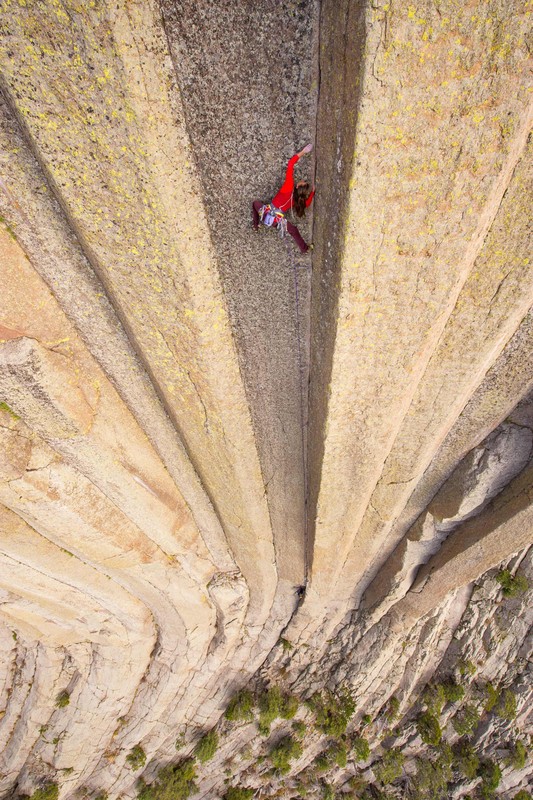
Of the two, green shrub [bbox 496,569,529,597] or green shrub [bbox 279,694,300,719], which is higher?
green shrub [bbox 496,569,529,597]

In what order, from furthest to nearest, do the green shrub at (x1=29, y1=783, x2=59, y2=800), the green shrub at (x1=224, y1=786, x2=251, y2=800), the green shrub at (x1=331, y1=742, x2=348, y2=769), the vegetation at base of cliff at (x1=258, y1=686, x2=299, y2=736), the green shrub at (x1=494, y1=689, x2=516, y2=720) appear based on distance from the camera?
the green shrub at (x1=224, y1=786, x2=251, y2=800)
the green shrub at (x1=331, y1=742, x2=348, y2=769)
the vegetation at base of cliff at (x1=258, y1=686, x2=299, y2=736)
the green shrub at (x1=29, y1=783, x2=59, y2=800)
the green shrub at (x1=494, y1=689, x2=516, y2=720)

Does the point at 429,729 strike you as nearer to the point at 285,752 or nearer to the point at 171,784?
the point at 285,752

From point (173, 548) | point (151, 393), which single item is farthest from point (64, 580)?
point (151, 393)

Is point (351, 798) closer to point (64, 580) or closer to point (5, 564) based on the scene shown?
point (64, 580)

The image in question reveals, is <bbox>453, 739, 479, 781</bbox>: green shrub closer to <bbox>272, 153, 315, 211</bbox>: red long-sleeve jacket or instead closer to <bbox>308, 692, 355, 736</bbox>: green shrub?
<bbox>308, 692, 355, 736</bbox>: green shrub

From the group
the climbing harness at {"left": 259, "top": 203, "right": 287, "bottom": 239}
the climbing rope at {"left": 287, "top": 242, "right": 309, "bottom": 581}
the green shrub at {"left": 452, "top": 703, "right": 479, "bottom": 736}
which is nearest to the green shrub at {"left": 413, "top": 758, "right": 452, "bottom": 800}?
the green shrub at {"left": 452, "top": 703, "right": 479, "bottom": 736}
